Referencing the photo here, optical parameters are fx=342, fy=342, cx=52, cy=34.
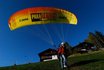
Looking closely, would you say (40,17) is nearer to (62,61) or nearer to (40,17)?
(40,17)

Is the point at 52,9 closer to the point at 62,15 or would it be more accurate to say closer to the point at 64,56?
the point at 62,15

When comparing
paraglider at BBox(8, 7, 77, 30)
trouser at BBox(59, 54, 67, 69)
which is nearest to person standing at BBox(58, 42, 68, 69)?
trouser at BBox(59, 54, 67, 69)

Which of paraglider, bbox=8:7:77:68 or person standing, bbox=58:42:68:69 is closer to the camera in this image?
person standing, bbox=58:42:68:69

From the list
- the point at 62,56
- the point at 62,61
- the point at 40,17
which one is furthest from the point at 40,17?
the point at 62,61

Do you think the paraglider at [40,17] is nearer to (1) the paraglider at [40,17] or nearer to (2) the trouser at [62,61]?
(1) the paraglider at [40,17]

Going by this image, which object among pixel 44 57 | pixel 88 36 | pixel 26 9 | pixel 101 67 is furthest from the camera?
pixel 88 36

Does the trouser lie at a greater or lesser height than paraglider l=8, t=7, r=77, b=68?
lesser

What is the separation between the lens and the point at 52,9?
4016 centimetres

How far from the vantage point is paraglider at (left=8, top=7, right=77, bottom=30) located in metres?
39.5

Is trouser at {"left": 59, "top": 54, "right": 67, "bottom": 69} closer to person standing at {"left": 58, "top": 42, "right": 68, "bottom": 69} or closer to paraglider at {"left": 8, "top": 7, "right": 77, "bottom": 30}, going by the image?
person standing at {"left": 58, "top": 42, "right": 68, "bottom": 69}

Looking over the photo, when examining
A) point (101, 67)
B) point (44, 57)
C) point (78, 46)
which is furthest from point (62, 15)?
point (78, 46)

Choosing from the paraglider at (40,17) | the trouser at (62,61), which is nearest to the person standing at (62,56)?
the trouser at (62,61)

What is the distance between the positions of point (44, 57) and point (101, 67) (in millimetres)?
86762

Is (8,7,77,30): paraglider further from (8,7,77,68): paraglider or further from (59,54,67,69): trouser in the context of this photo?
(59,54,67,69): trouser
